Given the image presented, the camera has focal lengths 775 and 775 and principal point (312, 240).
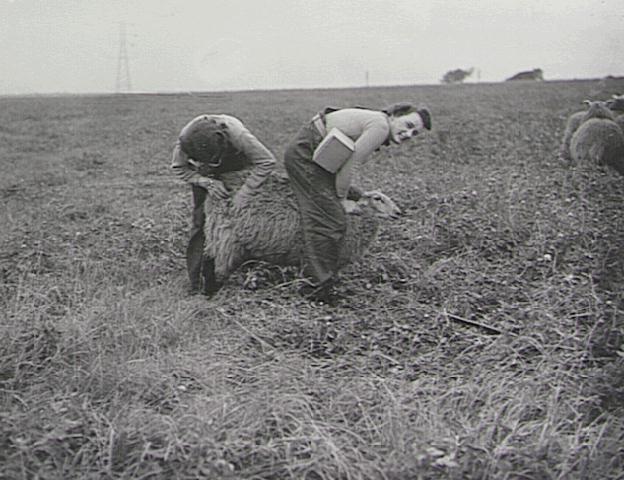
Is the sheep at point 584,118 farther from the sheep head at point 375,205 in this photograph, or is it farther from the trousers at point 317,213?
the trousers at point 317,213

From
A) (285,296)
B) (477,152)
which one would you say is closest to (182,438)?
(285,296)

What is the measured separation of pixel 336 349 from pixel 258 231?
4.11ft

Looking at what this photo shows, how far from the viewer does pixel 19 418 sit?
343 centimetres

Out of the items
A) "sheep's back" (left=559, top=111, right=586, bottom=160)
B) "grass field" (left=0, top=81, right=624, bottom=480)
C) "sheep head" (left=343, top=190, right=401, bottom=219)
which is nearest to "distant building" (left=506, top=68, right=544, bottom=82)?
"sheep's back" (left=559, top=111, right=586, bottom=160)

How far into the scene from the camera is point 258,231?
17.8ft

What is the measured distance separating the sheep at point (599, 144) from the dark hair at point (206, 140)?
622cm

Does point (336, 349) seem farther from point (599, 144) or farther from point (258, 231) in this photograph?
point (599, 144)

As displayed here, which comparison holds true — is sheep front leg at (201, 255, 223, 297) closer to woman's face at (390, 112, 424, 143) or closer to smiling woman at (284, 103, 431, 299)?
smiling woman at (284, 103, 431, 299)

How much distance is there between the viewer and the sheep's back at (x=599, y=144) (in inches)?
398

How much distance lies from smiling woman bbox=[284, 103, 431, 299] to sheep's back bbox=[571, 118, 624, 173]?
18.4 feet

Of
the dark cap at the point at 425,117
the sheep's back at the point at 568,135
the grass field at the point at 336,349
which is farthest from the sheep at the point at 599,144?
the dark cap at the point at 425,117

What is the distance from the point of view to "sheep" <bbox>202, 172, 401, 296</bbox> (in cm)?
545

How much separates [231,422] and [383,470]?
29.6 inches

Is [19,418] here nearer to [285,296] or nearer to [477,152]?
[285,296]
